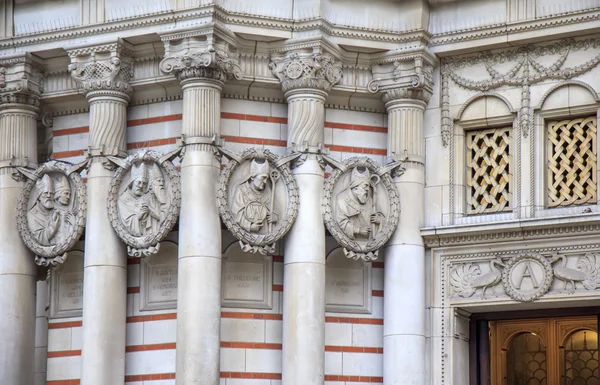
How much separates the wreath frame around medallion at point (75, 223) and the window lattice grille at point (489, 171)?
5.67 meters

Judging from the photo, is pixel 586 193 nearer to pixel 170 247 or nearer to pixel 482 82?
pixel 482 82

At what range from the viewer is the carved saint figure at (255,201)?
1809 cm

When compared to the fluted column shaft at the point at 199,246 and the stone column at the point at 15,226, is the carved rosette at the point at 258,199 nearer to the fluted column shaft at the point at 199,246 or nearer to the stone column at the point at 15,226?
the fluted column shaft at the point at 199,246

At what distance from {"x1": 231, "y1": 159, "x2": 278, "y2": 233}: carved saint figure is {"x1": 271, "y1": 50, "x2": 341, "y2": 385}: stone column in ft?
1.36

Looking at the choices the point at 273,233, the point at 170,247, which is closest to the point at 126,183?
the point at 170,247

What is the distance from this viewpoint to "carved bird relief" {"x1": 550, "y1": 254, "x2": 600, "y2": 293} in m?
17.7

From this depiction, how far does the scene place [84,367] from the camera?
59.3 feet

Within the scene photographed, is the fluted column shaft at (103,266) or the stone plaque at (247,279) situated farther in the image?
the stone plaque at (247,279)

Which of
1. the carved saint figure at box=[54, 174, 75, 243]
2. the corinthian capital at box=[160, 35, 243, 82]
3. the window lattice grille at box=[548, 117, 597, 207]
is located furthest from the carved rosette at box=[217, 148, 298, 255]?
the window lattice grille at box=[548, 117, 597, 207]

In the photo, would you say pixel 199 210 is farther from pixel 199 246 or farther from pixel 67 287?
pixel 67 287

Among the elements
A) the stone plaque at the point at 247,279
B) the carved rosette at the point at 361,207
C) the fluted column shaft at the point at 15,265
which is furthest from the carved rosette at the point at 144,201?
the carved rosette at the point at 361,207

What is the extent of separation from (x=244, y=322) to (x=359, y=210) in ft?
7.53

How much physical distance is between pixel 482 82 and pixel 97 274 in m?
6.23

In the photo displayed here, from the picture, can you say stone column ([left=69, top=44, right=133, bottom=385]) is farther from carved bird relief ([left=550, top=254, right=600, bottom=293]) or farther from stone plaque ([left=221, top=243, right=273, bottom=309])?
carved bird relief ([left=550, top=254, right=600, bottom=293])
